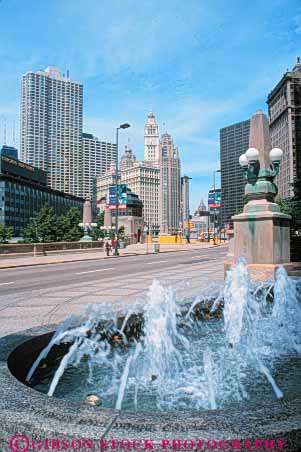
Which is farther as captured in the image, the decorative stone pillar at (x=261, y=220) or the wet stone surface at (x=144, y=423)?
the decorative stone pillar at (x=261, y=220)

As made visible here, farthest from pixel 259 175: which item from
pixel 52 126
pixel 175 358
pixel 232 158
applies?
pixel 52 126

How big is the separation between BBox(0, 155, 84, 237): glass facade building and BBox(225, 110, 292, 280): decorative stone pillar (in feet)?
332

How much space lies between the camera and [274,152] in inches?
500

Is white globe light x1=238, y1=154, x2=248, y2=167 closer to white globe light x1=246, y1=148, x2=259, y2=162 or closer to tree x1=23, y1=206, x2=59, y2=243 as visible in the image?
white globe light x1=246, y1=148, x2=259, y2=162

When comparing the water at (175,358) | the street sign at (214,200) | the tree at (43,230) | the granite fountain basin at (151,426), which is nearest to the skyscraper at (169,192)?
the tree at (43,230)

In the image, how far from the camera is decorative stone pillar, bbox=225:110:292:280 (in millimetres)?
11617

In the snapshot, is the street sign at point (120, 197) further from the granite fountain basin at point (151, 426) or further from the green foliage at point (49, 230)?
the granite fountain basin at point (151, 426)

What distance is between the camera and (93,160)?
616ft

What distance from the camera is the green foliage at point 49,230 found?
56.9m

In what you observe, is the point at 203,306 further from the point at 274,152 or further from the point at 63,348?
the point at 274,152

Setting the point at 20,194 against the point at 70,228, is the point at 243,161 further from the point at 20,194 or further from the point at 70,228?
the point at 20,194

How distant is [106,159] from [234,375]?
192950mm

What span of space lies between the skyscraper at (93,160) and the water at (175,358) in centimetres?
17847

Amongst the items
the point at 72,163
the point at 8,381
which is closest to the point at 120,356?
the point at 8,381
